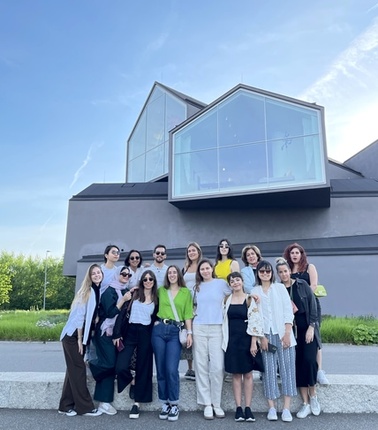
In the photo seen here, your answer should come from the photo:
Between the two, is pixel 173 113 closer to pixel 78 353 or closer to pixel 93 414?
pixel 78 353

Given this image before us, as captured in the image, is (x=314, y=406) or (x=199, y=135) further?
(x=199, y=135)

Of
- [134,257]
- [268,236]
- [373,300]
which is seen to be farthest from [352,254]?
[134,257]

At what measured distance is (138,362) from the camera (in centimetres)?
421

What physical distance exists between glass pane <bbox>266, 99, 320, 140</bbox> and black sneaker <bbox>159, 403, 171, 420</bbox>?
14401 mm

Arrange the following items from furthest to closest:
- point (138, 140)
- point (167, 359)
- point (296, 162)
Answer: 1. point (138, 140)
2. point (296, 162)
3. point (167, 359)

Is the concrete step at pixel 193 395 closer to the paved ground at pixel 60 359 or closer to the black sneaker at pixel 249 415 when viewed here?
the black sneaker at pixel 249 415

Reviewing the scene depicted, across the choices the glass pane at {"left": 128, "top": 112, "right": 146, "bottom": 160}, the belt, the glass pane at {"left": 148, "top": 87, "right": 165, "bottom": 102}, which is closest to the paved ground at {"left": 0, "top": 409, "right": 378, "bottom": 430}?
the belt

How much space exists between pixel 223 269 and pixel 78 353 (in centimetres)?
223

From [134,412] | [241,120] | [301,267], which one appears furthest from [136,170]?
[134,412]

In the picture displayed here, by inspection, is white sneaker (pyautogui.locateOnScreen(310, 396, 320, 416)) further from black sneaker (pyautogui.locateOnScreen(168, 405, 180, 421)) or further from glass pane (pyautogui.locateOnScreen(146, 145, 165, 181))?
glass pane (pyautogui.locateOnScreen(146, 145, 165, 181))

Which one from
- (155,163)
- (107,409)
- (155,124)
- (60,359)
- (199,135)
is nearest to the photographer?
(107,409)

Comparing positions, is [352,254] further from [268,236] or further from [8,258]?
[8,258]

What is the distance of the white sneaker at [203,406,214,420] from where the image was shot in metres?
3.96

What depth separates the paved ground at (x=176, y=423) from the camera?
3.77 meters
